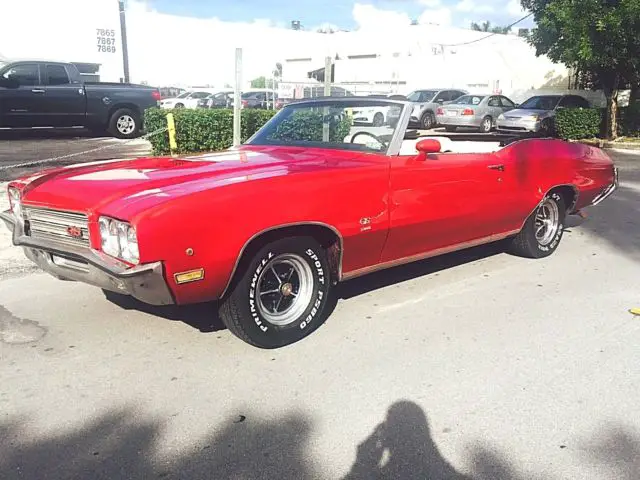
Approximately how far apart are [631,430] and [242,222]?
2253 mm

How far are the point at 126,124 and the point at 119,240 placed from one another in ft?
42.2

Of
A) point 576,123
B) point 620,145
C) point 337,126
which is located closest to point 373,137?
point 337,126

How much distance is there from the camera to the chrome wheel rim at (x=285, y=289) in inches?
148

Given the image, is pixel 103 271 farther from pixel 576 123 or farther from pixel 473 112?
pixel 473 112

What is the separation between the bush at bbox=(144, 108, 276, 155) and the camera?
11.5 meters

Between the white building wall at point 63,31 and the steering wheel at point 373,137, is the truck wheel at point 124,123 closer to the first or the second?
the steering wheel at point 373,137

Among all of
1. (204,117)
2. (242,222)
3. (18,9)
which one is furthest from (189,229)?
(18,9)

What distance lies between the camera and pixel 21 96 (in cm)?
1387

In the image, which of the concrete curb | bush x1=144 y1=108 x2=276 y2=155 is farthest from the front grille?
the concrete curb

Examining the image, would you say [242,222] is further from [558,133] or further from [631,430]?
[558,133]

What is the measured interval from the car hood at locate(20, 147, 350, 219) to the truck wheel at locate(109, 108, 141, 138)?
1121 centimetres

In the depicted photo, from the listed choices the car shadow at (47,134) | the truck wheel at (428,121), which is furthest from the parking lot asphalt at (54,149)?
the truck wheel at (428,121)

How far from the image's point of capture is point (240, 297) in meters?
3.54

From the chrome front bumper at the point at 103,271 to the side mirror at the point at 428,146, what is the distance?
2166mm
